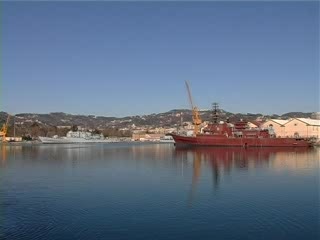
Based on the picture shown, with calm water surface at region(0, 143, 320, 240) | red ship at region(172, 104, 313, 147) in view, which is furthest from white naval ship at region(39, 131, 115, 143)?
calm water surface at region(0, 143, 320, 240)

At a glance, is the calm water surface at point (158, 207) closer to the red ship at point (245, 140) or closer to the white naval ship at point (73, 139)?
the red ship at point (245, 140)

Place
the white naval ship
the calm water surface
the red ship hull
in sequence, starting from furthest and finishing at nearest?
the white naval ship, the red ship hull, the calm water surface

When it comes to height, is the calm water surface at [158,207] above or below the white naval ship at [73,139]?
below

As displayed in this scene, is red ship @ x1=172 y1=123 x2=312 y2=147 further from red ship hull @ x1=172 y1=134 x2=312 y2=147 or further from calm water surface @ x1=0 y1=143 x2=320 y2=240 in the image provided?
calm water surface @ x1=0 y1=143 x2=320 y2=240

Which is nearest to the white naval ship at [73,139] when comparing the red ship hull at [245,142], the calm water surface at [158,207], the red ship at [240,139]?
the red ship at [240,139]

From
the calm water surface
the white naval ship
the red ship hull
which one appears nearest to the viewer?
the calm water surface

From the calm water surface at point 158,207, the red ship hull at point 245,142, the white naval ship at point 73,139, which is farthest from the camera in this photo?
the white naval ship at point 73,139

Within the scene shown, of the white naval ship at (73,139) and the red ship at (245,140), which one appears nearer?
the red ship at (245,140)

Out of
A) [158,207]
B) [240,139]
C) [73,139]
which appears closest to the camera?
[158,207]

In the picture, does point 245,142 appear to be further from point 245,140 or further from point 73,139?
point 73,139

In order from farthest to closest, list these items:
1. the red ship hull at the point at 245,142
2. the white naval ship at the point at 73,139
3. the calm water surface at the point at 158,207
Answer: the white naval ship at the point at 73,139 → the red ship hull at the point at 245,142 → the calm water surface at the point at 158,207

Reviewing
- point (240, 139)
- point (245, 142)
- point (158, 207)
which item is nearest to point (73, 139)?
point (240, 139)

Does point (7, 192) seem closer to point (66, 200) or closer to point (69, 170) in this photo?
point (66, 200)

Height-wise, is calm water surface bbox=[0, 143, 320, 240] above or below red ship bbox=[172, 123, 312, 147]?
below
